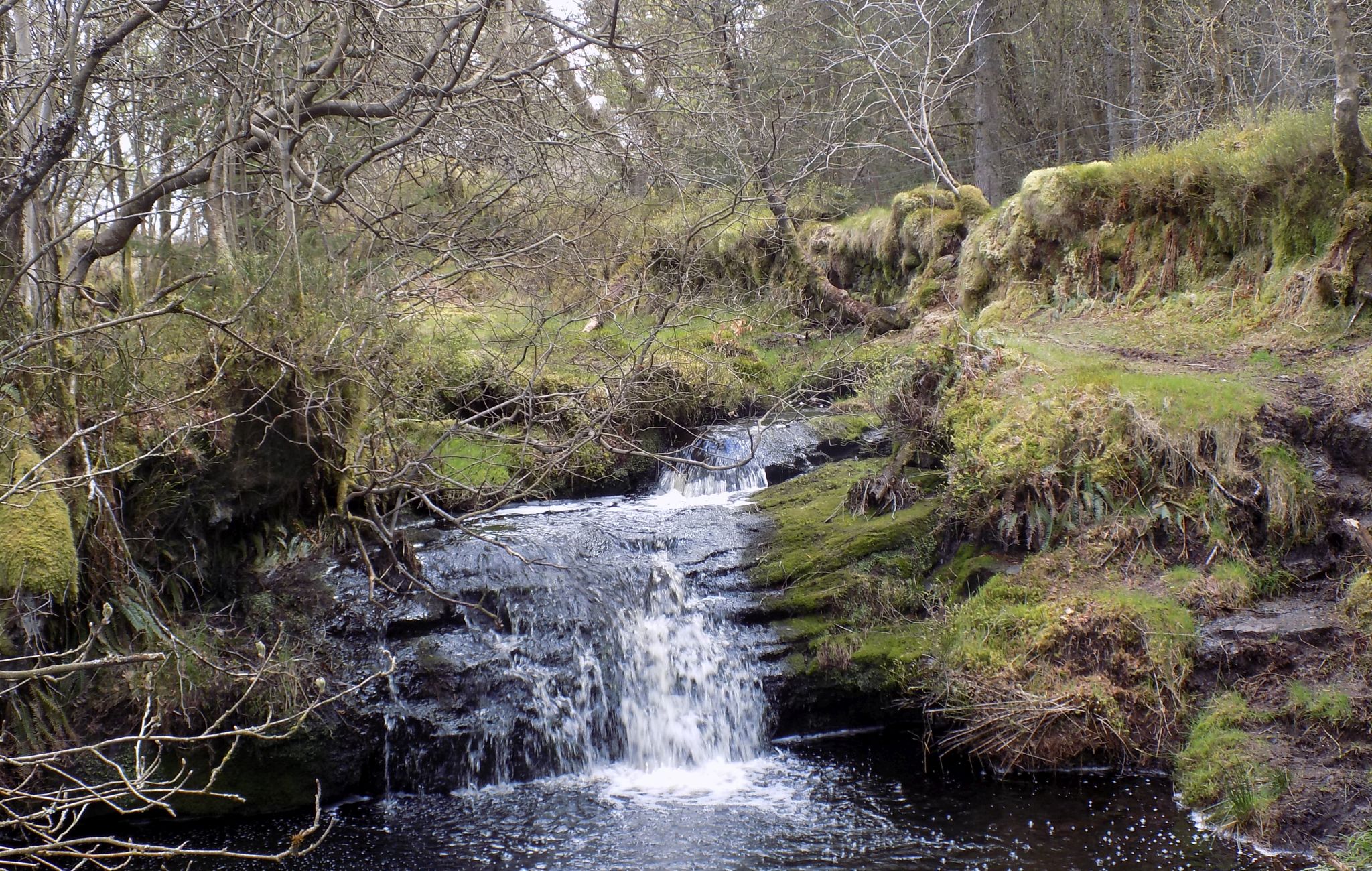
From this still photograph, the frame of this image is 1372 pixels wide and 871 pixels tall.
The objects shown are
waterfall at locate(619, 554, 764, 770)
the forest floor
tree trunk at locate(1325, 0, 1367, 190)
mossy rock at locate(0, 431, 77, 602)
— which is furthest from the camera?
tree trunk at locate(1325, 0, 1367, 190)

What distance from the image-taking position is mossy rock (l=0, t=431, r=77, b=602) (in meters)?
5.27

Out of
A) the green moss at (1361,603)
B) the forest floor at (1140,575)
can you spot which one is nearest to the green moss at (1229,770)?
the forest floor at (1140,575)

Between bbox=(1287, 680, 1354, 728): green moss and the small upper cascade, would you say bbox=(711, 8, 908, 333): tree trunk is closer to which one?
the small upper cascade

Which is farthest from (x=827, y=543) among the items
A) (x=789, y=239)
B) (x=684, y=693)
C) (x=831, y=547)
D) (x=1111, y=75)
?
(x=1111, y=75)

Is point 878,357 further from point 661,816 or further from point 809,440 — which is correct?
point 661,816

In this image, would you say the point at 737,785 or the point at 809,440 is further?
the point at 809,440

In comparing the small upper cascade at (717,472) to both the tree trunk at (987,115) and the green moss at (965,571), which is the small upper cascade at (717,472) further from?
the tree trunk at (987,115)

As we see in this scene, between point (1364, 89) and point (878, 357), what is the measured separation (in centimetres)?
535

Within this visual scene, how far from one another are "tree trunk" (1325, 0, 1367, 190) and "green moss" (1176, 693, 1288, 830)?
4.37 meters

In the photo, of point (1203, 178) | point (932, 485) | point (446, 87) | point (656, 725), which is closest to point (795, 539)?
point (932, 485)

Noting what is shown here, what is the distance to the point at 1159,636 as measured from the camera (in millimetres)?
6156

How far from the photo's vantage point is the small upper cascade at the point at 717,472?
A: 33.5 feet

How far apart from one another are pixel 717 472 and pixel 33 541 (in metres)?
6.49

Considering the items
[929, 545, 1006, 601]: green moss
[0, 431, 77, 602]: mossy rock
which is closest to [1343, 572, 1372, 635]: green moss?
[929, 545, 1006, 601]: green moss
